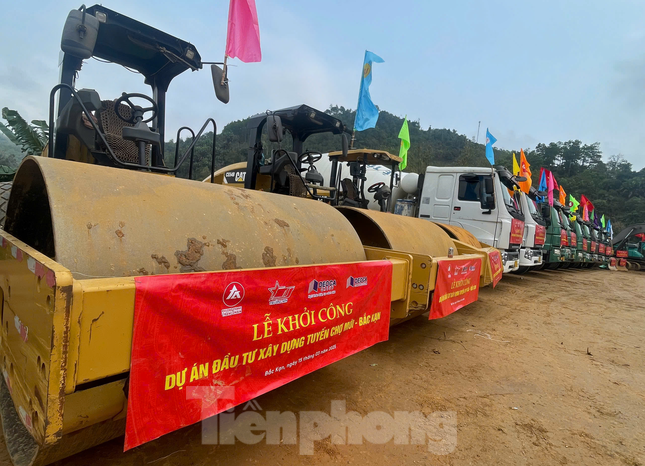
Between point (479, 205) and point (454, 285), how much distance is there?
4423 millimetres

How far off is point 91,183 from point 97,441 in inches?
43.8

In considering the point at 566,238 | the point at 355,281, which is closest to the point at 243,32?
the point at 355,281

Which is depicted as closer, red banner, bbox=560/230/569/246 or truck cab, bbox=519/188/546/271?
truck cab, bbox=519/188/546/271

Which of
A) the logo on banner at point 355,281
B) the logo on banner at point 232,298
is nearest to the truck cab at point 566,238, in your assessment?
the logo on banner at point 355,281

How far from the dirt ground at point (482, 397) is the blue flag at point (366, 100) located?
274 inches

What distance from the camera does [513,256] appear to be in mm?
7715

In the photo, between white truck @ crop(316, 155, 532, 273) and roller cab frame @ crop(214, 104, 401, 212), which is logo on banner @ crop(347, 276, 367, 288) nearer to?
roller cab frame @ crop(214, 104, 401, 212)

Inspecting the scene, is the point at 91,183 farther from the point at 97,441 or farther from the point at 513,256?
the point at 513,256

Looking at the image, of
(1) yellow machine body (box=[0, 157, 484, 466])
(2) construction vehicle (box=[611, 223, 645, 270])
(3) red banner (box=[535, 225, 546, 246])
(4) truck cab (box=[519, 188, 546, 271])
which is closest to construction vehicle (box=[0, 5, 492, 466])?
(1) yellow machine body (box=[0, 157, 484, 466])

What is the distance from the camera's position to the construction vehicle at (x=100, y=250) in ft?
3.75

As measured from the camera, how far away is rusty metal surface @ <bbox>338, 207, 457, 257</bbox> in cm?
342

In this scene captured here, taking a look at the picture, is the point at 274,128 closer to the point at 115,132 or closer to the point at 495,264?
the point at 115,132

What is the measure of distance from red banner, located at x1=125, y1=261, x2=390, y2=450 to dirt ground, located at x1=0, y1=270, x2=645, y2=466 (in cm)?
51

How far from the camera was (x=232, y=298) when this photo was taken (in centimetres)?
154
